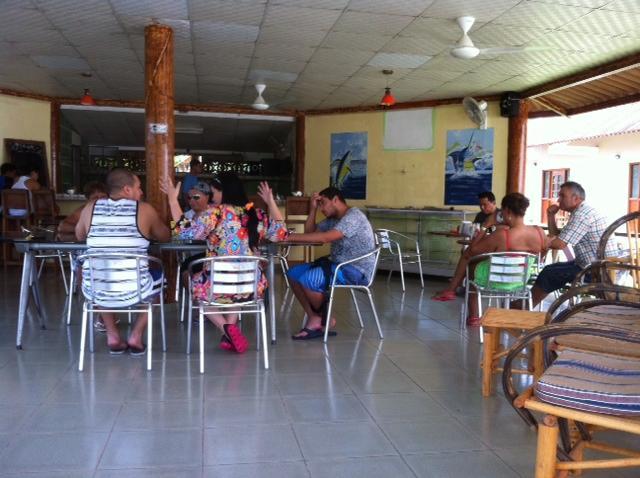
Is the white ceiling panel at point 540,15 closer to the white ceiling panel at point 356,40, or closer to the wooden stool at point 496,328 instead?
the white ceiling panel at point 356,40

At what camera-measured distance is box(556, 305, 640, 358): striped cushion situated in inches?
70.8

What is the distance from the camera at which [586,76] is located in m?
7.00

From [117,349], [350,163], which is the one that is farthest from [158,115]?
[350,163]

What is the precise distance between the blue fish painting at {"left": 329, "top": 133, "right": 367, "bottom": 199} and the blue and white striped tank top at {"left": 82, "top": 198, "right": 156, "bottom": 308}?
6.27m

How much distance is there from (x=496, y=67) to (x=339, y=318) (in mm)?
3733

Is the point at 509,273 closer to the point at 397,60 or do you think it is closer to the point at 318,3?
the point at 318,3

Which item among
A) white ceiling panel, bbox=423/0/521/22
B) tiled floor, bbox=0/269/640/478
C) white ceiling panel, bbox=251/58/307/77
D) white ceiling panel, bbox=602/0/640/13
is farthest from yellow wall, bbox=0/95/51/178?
white ceiling panel, bbox=602/0/640/13

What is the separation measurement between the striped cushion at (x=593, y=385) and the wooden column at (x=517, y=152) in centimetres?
717

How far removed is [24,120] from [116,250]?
21.9 feet

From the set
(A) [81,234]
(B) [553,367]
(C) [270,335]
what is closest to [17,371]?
(A) [81,234]

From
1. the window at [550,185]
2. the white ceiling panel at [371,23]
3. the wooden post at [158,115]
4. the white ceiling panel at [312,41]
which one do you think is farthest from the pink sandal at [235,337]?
the window at [550,185]

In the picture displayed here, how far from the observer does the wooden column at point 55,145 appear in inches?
368

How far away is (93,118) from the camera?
1105cm

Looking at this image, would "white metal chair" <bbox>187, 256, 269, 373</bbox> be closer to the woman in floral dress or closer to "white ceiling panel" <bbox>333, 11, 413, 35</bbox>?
the woman in floral dress
